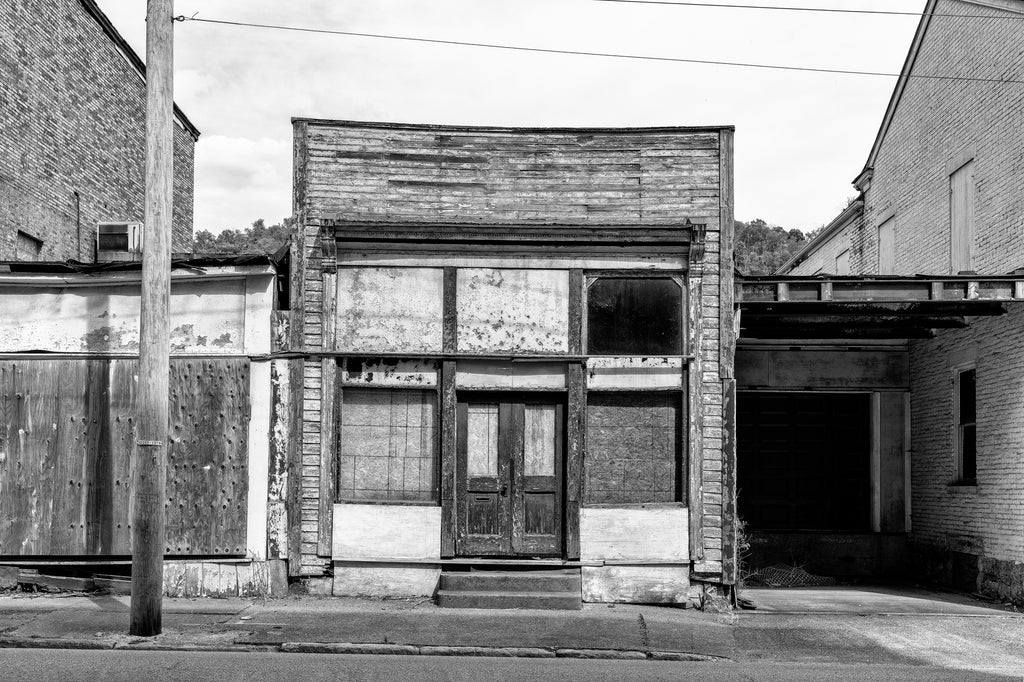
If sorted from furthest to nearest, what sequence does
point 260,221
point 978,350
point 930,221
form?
point 260,221
point 930,221
point 978,350

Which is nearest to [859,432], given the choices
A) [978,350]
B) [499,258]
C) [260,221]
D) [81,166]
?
[978,350]

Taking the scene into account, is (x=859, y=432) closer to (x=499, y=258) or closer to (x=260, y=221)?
(x=499, y=258)

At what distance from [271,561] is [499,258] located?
4.69 meters

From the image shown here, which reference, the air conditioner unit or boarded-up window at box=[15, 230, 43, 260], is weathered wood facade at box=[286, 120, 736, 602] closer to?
the air conditioner unit

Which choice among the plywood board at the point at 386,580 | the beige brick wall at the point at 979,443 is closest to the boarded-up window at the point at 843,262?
the beige brick wall at the point at 979,443

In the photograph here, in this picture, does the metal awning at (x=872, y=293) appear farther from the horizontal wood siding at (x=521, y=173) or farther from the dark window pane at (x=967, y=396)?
the dark window pane at (x=967, y=396)

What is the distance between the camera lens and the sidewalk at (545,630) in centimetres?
951

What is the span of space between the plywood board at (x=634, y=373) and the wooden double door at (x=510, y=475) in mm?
598

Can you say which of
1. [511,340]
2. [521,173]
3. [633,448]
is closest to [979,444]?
[633,448]

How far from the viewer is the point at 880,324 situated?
1422cm

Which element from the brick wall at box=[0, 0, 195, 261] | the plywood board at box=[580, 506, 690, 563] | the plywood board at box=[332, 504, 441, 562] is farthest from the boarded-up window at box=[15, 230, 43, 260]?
the plywood board at box=[580, 506, 690, 563]

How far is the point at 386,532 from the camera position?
1217 centimetres

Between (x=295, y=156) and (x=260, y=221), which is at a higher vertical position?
(x=260, y=221)

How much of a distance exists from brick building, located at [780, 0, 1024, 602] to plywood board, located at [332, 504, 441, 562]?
599 centimetres
